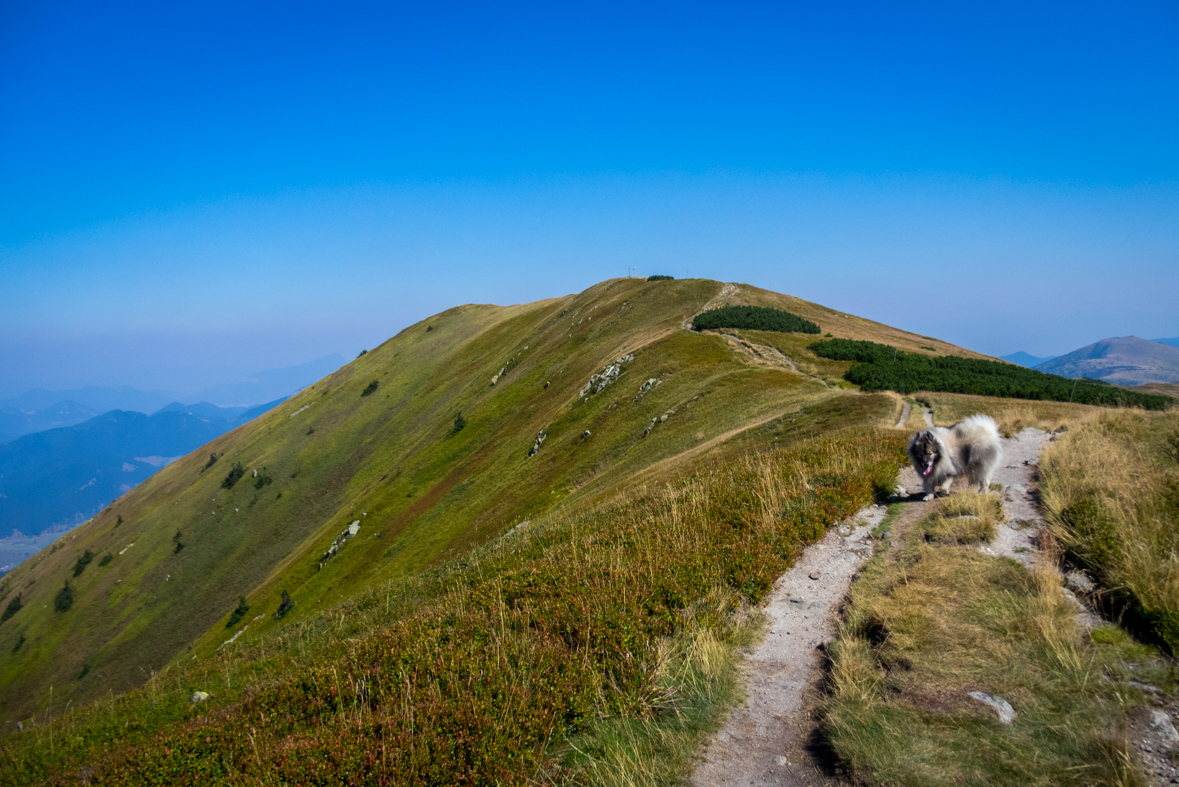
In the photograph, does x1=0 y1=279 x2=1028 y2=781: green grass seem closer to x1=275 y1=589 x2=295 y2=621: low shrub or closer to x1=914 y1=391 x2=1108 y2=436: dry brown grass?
x1=275 y1=589 x2=295 y2=621: low shrub

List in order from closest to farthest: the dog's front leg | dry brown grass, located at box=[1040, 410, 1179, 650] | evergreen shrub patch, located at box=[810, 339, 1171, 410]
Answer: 1. dry brown grass, located at box=[1040, 410, 1179, 650]
2. the dog's front leg
3. evergreen shrub patch, located at box=[810, 339, 1171, 410]

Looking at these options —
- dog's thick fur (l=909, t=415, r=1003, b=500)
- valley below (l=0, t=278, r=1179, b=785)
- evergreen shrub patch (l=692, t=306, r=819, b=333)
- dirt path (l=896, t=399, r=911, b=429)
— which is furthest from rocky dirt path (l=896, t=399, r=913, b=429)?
evergreen shrub patch (l=692, t=306, r=819, b=333)

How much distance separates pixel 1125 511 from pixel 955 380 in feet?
96.5

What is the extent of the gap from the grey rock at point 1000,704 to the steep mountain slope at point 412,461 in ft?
64.0

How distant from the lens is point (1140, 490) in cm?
900

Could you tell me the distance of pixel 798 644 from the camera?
288 inches

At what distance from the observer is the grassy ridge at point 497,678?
5504mm

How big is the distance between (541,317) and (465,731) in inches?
4487

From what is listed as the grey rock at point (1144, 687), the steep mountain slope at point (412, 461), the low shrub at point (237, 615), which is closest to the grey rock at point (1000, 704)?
the grey rock at point (1144, 687)

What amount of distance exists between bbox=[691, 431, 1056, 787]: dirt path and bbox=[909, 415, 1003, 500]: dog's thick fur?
57cm

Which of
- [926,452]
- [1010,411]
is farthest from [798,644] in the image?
[1010,411]

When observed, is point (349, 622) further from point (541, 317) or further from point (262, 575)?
point (541, 317)

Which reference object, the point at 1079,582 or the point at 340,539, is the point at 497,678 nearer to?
the point at 1079,582

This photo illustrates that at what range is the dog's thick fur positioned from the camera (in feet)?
39.1
